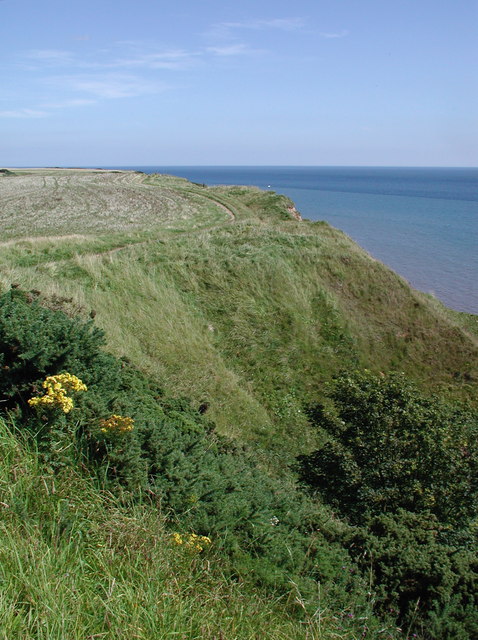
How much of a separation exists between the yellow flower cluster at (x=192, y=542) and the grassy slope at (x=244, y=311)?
8822 millimetres

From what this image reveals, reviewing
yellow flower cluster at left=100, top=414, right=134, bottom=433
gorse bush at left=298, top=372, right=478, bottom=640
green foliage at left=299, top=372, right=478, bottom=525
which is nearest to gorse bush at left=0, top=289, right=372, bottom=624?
yellow flower cluster at left=100, top=414, right=134, bottom=433

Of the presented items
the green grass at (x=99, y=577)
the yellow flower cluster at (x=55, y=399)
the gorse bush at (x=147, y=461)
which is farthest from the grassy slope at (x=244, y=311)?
the green grass at (x=99, y=577)

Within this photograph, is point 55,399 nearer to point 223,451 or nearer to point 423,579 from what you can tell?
point 223,451

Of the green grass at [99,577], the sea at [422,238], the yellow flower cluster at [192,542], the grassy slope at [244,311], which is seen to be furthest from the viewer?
the sea at [422,238]

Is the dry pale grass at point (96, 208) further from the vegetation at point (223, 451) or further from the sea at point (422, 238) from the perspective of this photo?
the sea at point (422, 238)

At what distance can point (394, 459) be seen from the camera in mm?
9602

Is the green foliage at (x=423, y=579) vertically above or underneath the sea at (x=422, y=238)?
underneath

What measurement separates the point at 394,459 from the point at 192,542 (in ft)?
21.5

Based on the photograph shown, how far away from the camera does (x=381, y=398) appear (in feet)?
35.9

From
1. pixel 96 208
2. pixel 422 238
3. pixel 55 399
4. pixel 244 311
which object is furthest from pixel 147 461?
pixel 422 238

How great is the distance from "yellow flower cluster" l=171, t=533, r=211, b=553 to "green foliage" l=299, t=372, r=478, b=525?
4050 mm

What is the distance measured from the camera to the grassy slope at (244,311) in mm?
15016

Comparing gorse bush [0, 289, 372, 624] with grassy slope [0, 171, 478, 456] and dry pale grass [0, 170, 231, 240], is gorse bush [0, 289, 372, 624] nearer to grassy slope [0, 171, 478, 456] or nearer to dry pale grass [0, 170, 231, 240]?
grassy slope [0, 171, 478, 456]

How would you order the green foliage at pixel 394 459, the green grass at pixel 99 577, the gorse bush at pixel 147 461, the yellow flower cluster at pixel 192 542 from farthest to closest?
the green foliage at pixel 394 459 < the gorse bush at pixel 147 461 < the yellow flower cluster at pixel 192 542 < the green grass at pixel 99 577
